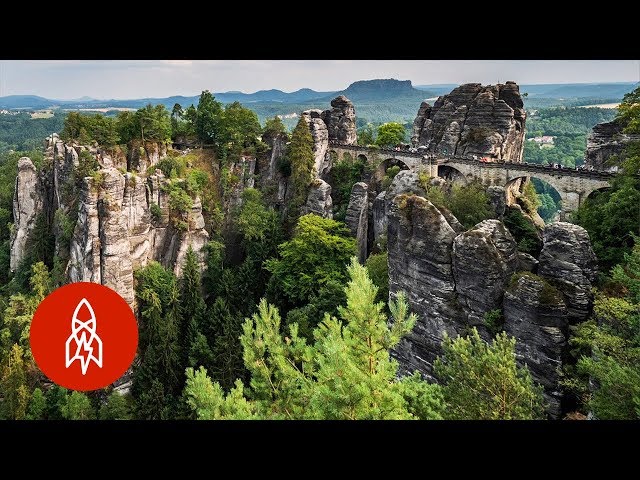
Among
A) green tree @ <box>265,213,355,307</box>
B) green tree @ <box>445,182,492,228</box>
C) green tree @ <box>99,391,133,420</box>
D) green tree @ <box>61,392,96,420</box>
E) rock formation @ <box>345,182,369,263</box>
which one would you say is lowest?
green tree @ <box>99,391,133,420</box>

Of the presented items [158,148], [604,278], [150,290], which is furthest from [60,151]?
[604,278]

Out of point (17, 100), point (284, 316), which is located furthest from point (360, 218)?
point (17, 100)

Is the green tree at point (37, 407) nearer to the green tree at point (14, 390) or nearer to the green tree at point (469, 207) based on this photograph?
the green tree at point (14, 390)

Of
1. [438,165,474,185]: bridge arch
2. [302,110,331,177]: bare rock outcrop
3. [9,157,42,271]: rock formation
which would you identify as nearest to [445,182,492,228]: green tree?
[438,165,474,185]: bridge arch

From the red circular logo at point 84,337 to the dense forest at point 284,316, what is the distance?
1.37 metres

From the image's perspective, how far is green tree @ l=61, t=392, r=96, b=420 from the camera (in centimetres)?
1725

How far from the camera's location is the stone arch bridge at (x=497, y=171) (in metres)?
21.0

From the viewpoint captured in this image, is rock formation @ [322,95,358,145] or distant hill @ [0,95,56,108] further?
rock formation @ [322,95,358,145]

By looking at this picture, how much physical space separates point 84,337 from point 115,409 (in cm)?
1186

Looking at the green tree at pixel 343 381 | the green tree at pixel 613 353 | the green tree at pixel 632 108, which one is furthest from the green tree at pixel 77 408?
the green tree at pixel 632 108

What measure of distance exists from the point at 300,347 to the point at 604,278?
808 cm

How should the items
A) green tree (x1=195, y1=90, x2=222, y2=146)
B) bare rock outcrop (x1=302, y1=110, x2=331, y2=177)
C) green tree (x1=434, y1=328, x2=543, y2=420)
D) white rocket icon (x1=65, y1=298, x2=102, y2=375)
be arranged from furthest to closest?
bare rock outcrop (x1=302, y1=110, x2=331, y2=177)
green tree (x1=195, y1=90, x2=222, y2=146)
white rocket icon (x1=65, y1=298, x2=102, y2=375)
green tree (x1=434, y1=328, x2=543, y2=420)

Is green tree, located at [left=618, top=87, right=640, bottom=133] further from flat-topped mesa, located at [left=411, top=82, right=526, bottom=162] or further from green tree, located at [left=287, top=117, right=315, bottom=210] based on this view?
green tree, located at [left=287, top=117, right=315, bottom=210]

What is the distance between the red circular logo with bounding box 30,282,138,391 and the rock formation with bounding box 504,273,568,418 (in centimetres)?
→ 847
